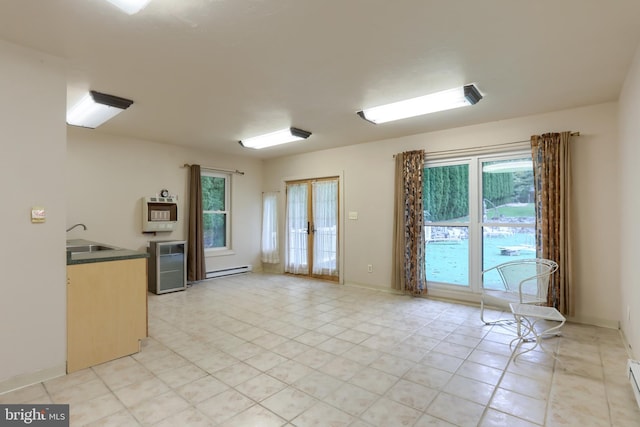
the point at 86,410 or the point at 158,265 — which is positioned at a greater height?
the point at 158,265

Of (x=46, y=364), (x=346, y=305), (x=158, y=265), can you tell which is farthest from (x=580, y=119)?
(x=158, y=265)

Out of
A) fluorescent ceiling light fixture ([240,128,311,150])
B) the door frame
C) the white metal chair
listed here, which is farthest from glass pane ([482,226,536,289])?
fluorescent ceiling light fixture ([240,128,311,150])

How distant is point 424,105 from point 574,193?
2.03m

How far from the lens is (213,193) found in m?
6.35

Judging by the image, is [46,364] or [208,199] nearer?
[46,364]

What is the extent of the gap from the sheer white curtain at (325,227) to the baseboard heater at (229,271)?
1.58m

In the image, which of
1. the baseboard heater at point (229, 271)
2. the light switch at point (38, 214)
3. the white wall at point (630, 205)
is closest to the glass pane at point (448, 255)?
the white wall at point (630, 205)

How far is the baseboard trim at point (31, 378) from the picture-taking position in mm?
2211

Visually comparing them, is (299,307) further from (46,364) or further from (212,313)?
(46,364)

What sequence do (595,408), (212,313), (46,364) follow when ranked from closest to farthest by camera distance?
(595,408) < (46,364) < (212,313)

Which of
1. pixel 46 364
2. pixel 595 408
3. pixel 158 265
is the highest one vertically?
pixel 158 265

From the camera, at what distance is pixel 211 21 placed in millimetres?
2037

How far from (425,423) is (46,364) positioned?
2735 millimetres

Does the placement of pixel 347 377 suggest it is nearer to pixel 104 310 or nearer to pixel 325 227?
pixel 104 310
